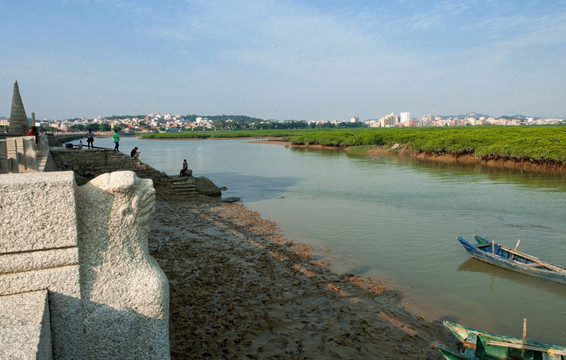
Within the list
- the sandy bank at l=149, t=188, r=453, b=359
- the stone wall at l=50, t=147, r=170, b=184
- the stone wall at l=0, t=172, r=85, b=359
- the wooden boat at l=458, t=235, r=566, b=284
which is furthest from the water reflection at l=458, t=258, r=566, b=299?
the stone wall at l=50, t=147, r=170, b=184

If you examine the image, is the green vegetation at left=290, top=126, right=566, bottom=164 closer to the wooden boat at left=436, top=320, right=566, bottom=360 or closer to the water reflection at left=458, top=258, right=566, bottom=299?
the water reflection at left=458, top=258, right=566, bottom=299

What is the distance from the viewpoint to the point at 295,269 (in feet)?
31.7

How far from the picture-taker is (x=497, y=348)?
18.9 ft

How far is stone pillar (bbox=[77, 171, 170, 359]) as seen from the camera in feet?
9.01

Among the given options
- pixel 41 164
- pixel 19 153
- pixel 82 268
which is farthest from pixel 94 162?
pixel 82 268

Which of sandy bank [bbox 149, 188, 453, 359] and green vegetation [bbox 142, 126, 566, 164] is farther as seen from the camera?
green vegetation [bbox 142, 126, 566, 164]

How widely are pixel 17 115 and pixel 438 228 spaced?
23116mm

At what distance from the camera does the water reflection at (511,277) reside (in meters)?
9.23

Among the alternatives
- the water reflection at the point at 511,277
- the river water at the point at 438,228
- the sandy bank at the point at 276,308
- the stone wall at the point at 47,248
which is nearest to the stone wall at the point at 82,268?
the stone wall at the point at 47,248

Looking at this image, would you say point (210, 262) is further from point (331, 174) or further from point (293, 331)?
point (331, 174)

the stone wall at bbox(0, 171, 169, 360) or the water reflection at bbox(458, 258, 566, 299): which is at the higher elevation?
the stone wall at bbox(0, 171, 169, 360)

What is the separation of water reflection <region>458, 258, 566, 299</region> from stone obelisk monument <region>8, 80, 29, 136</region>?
23420 millimetres

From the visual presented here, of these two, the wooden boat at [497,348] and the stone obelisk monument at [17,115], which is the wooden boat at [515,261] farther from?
the stone obelisk monument at [17,115]

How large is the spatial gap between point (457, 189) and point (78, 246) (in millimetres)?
22998
